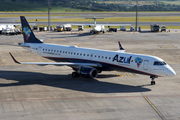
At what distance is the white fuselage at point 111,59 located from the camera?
34.8 metres

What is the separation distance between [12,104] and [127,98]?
12.3 meters

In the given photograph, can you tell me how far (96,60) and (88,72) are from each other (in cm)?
331

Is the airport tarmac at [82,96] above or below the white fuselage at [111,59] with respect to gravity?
below

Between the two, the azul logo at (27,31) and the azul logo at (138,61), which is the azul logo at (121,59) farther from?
the azul logo at (27,31)

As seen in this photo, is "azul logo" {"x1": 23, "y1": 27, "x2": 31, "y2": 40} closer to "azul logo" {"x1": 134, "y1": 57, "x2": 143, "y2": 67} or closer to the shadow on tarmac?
the shadow on tarmac

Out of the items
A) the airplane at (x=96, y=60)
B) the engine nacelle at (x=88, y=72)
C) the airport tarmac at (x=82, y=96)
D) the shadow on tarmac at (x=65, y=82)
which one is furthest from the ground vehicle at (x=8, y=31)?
the engine nacelle at (x=88, y=72)

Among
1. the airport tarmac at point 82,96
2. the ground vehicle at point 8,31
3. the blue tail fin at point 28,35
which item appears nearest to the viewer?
the airport tarmac at point 82,96

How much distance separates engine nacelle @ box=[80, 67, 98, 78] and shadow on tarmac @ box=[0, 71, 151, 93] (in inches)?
35.8

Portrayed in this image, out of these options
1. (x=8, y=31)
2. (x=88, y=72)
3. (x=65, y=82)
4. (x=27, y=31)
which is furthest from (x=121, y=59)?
A: (x=8, y=31)

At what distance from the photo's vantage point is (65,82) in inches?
1480

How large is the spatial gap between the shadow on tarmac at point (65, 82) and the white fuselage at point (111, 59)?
2.47m

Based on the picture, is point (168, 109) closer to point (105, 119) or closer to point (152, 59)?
point (105, 119)

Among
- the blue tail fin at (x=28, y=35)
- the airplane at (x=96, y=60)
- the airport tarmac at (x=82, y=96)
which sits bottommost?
the airport tarmac at (x=82, y=96)

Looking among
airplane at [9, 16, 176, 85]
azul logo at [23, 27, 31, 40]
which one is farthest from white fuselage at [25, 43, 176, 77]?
azul logo at [23, 27, 31, 40]
